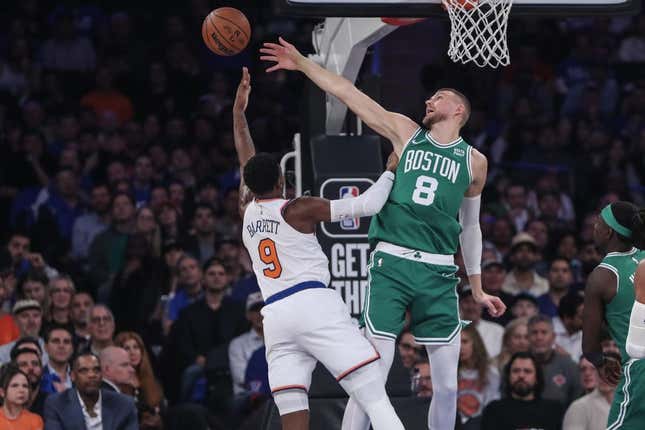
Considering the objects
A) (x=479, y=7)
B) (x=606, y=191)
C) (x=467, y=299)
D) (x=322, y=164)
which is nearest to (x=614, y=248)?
(x=479, y=7)

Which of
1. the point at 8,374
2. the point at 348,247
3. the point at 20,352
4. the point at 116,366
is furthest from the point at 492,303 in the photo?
the point at 20,352

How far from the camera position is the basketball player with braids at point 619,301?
675 cm

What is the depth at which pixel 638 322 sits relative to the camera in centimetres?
635

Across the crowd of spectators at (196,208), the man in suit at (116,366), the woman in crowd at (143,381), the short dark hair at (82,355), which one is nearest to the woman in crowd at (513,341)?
the crowd of spectators at (196,208)

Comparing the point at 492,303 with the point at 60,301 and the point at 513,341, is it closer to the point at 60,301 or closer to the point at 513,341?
the point at 513,341

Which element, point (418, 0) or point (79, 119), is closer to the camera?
point (418, 0)

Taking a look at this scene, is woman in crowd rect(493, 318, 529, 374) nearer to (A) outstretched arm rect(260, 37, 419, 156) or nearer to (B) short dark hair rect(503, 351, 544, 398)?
(B) short dark hair rect(503, 351, 544, 398)

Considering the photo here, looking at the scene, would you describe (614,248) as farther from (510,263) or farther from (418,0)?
(510,263)

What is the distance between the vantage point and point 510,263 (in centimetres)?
1252

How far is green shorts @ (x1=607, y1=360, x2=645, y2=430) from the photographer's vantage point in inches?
264

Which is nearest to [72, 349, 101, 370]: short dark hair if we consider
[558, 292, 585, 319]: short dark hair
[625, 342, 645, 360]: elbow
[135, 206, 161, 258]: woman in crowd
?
[135, 206, 161, 258]: woman in crowd

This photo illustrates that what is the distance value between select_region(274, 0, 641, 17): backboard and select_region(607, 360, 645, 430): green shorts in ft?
6.95

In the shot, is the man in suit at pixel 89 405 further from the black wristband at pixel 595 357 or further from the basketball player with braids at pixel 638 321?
the basketball player with braids at pixel 638 321

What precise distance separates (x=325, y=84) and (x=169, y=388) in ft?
14.2
